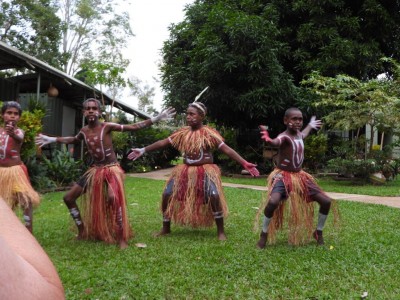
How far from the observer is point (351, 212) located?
7.01 metres

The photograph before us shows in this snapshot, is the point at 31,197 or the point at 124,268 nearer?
the point at 124,268

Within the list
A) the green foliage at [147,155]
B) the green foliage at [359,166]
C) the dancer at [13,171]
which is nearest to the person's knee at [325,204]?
the dancer at [13,171]

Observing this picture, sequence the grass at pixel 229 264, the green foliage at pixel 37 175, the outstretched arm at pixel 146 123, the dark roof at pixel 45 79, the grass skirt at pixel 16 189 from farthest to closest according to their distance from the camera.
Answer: the dark roof at pixel 45 79
the green foliage at pixel 37 175
the outstretched arm at pixel 146 123
the grass skirt at pixel 16 189
the grass at pixel 229 264

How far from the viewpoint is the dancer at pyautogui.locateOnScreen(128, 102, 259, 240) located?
17.6 feet

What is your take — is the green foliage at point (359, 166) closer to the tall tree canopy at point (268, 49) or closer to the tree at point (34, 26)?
the tall tree canopy at point (268, 49)

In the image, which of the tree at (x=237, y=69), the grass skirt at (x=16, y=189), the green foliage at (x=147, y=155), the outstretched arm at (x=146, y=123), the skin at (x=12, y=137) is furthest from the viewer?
the green foliage at (x=147, y=155)

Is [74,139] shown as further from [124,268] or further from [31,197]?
[124,268]

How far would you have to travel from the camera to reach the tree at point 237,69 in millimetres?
12836

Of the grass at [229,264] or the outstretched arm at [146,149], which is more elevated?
the outstretched arm at [146,149]

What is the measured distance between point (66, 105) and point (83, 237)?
37.2 feet

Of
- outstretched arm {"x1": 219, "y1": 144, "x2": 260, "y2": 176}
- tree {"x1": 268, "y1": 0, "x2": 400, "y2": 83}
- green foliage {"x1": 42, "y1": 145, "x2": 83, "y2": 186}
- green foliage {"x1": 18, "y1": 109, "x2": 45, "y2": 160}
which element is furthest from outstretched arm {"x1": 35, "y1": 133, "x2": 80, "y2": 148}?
tree {"x1": 268, "y1": 0, "x2": 400, "y2": 83}

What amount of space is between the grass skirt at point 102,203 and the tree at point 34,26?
20035 millimetres

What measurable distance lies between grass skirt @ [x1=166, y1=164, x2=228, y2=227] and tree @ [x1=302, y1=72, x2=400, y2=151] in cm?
678

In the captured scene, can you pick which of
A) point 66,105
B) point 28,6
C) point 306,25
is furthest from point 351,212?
point 28,6
